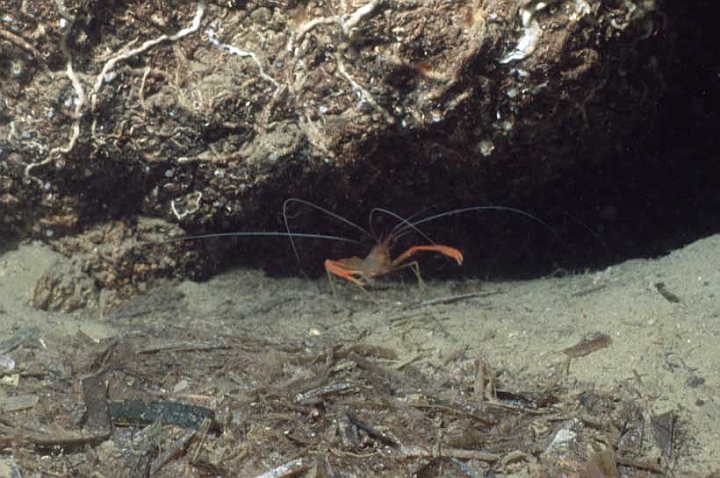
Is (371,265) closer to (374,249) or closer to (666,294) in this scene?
(374,249)

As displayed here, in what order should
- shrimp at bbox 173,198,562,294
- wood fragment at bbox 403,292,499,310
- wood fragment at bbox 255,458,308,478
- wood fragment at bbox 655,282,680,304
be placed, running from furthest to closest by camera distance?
shrimp at bbox 173,198,562,294, wood fragment at bbox 403,292,499,310, wood fragment at bbox 655,282,680,304, wood fragment at bbox 255,458,308,478

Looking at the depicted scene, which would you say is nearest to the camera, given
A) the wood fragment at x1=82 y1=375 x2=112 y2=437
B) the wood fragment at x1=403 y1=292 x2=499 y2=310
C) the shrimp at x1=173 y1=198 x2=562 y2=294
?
the wood fragment at x1=82 y1=375 x2=112 y2=437

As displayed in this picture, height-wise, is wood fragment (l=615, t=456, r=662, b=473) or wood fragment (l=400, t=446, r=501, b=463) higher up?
wood fragment (l=400, t=446, r=501, b=463)

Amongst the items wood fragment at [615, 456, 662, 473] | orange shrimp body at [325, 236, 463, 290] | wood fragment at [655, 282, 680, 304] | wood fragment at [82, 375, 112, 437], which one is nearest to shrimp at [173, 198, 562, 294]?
orange shrimp body at [325, 236, 463, 290]

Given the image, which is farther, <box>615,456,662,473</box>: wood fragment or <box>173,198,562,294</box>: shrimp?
<box>173,198,562,294</box>: shrimp

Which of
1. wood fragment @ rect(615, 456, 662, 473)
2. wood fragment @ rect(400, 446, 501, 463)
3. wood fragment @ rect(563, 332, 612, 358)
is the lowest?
wood fragment @ rect(615, 456, 662, 473)

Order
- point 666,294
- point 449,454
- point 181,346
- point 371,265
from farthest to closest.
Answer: point 371,265
point 666,294
point 181,346
point 449,454

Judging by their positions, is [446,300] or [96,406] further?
[446,300]

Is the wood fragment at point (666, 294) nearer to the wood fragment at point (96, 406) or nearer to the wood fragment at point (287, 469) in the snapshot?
the wood fragment at point (287, 469)

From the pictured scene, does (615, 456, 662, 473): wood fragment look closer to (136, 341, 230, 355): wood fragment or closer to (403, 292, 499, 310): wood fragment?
(403, 292, 499, 310): wood fragment

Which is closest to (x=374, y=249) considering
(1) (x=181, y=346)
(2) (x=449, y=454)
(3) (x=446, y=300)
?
(3) (x=446, y=300)

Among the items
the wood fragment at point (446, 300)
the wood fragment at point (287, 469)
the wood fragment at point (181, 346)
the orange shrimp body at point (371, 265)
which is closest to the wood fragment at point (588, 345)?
the wood fragment at point (446, 300)
